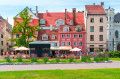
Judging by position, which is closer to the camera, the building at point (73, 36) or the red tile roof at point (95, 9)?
the building at point (73, 36)

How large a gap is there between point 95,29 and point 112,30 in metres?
10.4

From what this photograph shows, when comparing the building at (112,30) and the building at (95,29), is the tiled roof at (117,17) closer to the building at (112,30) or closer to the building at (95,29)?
the building at (112,30)

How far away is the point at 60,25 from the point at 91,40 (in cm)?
983

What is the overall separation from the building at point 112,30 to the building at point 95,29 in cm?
819

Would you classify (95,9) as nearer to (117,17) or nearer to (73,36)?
(73,36)

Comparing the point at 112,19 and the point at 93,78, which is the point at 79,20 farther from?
the point at 93,78

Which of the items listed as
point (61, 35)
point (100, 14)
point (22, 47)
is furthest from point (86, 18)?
point (22, 47)

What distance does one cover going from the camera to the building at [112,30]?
71.8 m

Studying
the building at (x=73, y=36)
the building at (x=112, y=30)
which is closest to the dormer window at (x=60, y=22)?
the building at (x=73, y=36)

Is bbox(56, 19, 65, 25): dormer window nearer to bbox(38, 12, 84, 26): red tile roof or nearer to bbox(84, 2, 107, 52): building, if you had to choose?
bbox(38, 12, 84, 26): red tile roof

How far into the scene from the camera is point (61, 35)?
63.7m

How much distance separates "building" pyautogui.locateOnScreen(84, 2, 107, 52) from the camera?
64.3 metres

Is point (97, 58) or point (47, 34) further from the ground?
point (47, 34)

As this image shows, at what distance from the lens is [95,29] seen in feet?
212
